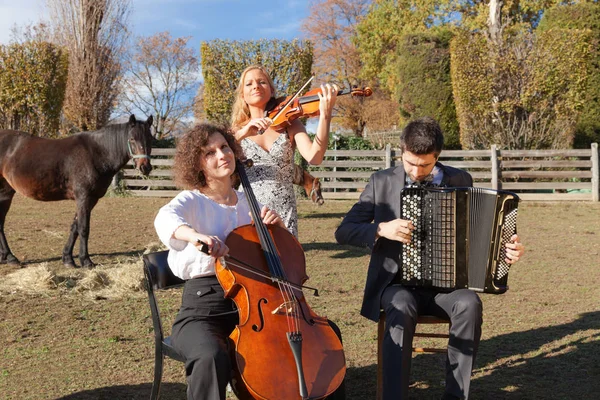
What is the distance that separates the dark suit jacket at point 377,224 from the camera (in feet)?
11.4

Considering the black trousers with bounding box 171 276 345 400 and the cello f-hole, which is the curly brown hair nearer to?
the black trousers with bounding box 171 276 345 400

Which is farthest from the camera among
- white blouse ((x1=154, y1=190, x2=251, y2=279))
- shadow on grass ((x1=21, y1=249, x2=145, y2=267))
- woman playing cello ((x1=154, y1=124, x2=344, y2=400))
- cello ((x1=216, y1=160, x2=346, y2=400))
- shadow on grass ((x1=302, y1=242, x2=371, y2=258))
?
shadow on grass ((x1=302, y1=242, x2=371, y2=258))

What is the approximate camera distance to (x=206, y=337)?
2717 millimetres

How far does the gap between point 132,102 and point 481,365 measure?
118ft

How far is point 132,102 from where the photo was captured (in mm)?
37500

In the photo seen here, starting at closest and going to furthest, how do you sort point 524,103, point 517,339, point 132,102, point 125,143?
1. point 517,339
2. point 125,143
3. point 524,103
4. point 132,102

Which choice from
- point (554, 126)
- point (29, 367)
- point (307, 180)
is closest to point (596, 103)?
point (554, 126)

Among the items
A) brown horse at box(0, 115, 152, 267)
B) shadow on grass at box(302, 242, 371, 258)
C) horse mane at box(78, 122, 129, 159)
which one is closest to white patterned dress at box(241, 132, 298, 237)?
brown horse at box(0, 115, 152, 267)

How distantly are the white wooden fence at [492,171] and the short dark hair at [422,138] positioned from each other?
458 inches

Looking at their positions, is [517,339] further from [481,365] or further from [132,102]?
[132,102]

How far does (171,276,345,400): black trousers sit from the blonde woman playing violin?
109 cm

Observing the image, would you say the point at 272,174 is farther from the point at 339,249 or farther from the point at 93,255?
the point at 93,255

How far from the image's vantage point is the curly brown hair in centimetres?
308

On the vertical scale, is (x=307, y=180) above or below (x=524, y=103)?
below
